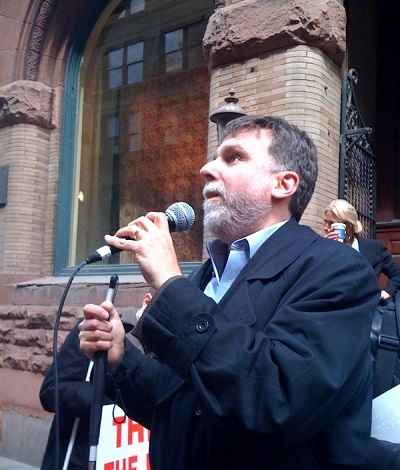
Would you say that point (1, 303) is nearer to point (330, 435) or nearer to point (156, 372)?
point (156, 372)

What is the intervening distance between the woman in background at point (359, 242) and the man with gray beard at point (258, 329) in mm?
3090

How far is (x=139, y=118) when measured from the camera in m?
8.62

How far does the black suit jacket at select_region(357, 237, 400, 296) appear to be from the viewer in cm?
524

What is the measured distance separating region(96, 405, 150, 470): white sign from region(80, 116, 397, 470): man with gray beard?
1679mm

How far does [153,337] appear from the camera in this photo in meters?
1.55

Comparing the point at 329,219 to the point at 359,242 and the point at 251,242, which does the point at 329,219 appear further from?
the point at 251,242

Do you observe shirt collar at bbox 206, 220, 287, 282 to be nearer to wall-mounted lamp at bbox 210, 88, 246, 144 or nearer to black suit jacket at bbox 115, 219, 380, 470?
black suit jacket at bbox 115, 219, 380, 470

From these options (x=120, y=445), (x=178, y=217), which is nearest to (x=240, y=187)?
(x=178, y=217)

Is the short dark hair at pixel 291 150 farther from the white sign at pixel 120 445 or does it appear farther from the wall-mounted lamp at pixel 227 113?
the wall-mounted lamp at pixel 227 113

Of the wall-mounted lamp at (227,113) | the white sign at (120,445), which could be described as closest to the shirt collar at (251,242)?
the white sign at (120,445)

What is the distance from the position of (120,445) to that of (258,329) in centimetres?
228

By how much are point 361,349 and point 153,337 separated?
20.7 inches

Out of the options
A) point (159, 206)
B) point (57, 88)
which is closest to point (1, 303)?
point (159, 206)

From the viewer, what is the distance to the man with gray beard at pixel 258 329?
143cm
